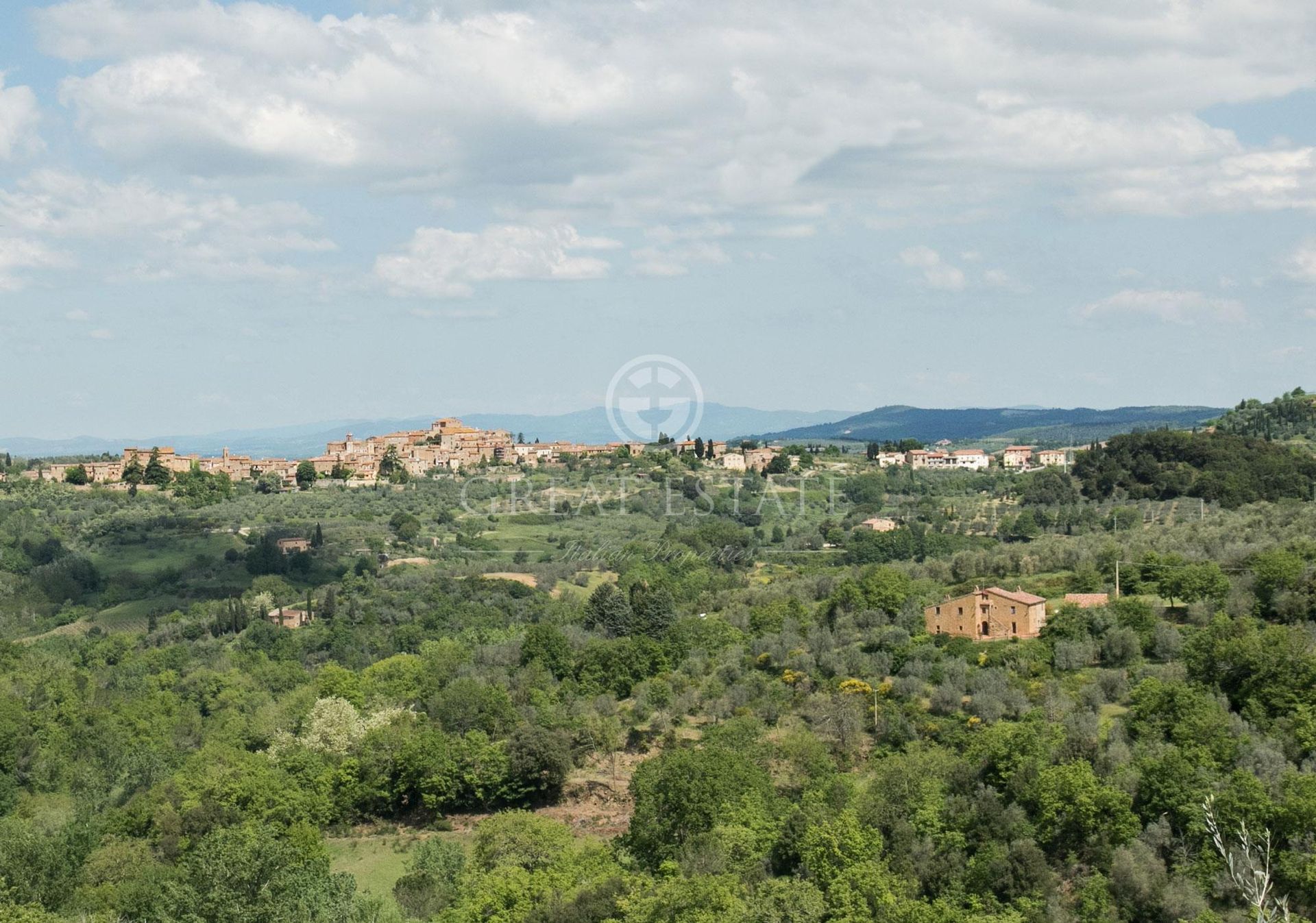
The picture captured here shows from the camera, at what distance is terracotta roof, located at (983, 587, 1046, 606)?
121 feet

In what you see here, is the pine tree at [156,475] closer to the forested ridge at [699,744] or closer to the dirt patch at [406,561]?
the dirt patch at [406,561]

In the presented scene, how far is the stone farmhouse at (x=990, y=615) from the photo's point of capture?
36781 millimetres

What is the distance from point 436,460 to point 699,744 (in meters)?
Result: 85.0

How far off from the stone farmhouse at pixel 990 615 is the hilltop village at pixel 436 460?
63.3 meters

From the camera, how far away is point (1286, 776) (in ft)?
77.0

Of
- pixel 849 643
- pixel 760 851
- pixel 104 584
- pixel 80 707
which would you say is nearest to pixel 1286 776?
pixel 760 851

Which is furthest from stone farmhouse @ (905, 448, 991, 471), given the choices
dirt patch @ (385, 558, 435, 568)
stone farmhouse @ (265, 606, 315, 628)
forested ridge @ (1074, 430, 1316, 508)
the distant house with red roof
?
stone farmhouse @ (265, 606, 315, 628)

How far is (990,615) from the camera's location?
37.5 metres

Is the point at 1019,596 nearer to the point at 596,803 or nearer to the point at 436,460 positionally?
the point at 596,803

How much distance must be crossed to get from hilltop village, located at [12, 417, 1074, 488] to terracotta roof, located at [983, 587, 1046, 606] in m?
63.5

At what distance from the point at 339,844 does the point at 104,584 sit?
1689 inches

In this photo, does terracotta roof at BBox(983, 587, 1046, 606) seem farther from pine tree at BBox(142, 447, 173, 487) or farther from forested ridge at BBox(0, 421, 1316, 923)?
pine tree at BBox(142, 447, 173, 487)

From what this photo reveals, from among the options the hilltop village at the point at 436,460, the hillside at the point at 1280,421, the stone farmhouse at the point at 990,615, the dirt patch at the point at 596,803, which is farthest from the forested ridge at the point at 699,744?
the hilltop village at the point at 436,460

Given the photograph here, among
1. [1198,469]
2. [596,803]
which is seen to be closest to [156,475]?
[1198,469]
